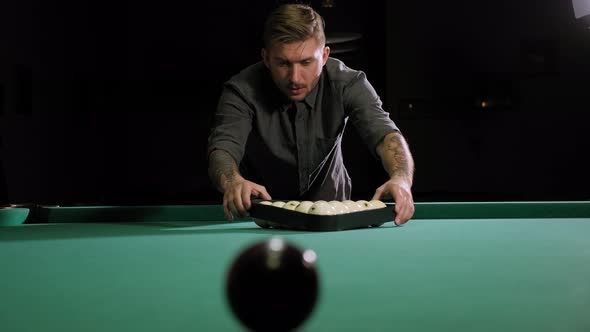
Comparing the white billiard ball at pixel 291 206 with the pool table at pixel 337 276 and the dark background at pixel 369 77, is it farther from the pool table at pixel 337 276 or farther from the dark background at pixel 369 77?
the dark background at pixel 369 77

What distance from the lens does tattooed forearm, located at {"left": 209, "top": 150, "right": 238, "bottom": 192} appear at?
7.49 feet

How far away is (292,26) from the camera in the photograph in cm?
234

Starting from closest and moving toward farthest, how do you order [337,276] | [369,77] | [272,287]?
[272,287] < [337,276] < [369,77]

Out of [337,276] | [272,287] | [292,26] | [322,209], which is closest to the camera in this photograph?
[272,287]

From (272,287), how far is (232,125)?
6.15ft

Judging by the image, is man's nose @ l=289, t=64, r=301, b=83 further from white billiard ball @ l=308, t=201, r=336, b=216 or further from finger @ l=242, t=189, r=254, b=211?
white billiard ball @ l=308, t=201, r=336, b=216

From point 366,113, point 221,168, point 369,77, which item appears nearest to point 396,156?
point 366,113

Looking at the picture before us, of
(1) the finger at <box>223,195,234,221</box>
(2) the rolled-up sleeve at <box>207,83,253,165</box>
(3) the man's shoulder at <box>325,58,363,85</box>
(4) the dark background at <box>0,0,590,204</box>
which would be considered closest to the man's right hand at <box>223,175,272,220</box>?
(1) the finger at <box>223,195,234,221</box>

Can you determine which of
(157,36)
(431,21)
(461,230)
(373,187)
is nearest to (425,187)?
(373,187)

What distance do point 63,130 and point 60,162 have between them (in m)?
0.32

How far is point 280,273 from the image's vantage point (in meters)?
0.73

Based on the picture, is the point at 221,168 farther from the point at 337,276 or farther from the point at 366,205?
the point at 337,276

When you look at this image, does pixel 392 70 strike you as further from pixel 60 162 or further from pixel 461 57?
pixel 60 162

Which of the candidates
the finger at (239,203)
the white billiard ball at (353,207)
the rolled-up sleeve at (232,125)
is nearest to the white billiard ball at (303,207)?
the white billiard ball at (353,207)
